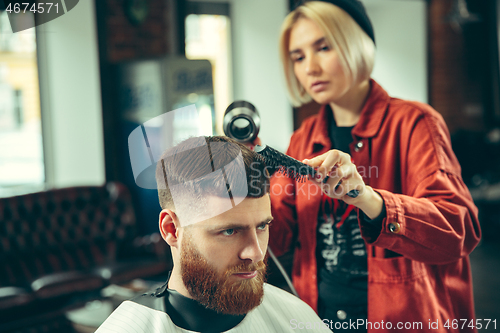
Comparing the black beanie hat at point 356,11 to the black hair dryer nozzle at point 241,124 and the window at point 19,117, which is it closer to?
the black hair dryer nozzle at point 241,124

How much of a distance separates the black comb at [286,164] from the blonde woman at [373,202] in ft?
0.29

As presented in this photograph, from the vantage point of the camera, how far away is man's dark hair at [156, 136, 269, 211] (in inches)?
34.8

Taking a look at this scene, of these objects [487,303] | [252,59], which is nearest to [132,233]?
[252,59]

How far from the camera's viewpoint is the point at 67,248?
371 cm

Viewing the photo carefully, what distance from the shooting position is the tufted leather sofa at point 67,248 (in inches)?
126

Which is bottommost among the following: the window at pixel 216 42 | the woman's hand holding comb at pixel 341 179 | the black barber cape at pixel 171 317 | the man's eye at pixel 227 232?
the black barber cape at pixel 171 317

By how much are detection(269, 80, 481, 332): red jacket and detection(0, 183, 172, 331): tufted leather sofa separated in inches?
106

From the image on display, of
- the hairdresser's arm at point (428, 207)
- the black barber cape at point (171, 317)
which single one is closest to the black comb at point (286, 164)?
the hairdresser's arm at point (428, 207)

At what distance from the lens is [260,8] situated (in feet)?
18.1

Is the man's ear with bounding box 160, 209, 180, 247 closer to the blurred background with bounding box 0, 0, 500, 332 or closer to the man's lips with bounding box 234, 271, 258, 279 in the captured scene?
the man's lips with bounding box 234, 271, 258, 279

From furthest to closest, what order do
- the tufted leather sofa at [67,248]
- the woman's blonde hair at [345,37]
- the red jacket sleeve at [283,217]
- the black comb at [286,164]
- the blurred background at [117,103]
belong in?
1. the blurred background at [117,103]
2. the tufted leather sofa at [67,248]
3. the red jacket sleeve at [283,217]
4. the woman's blonde hair at [345,37]
5. the black comb at [286,164]

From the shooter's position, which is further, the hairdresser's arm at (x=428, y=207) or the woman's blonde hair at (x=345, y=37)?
the woman's blonde hair at (x=345, y=37)

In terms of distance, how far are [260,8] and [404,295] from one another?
5.08m

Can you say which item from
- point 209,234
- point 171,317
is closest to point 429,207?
point 209,234
